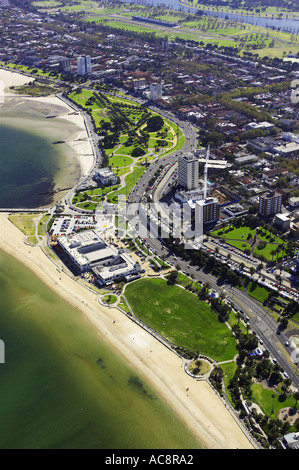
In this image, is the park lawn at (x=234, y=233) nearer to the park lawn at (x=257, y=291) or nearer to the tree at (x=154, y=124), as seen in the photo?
the park lawn at (x=257, y=291)

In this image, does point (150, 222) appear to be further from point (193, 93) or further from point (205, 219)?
point (193, 93)

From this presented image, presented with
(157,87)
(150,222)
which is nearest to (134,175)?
(150,222)

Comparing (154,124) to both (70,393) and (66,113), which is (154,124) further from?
(70,393)

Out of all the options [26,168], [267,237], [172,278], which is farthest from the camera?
[26,168]

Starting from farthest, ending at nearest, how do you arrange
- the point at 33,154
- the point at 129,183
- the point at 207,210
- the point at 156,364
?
1. the point at 33,154
2. the point at 129,183
3. the point at 207,210
4. the point at 156,364

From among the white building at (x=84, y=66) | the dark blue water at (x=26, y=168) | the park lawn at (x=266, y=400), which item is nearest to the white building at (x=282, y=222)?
the park lawn at (x=266, y=400)

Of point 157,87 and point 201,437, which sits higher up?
point 157,87

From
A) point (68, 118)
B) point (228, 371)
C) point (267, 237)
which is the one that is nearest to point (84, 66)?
point (68, 118)
